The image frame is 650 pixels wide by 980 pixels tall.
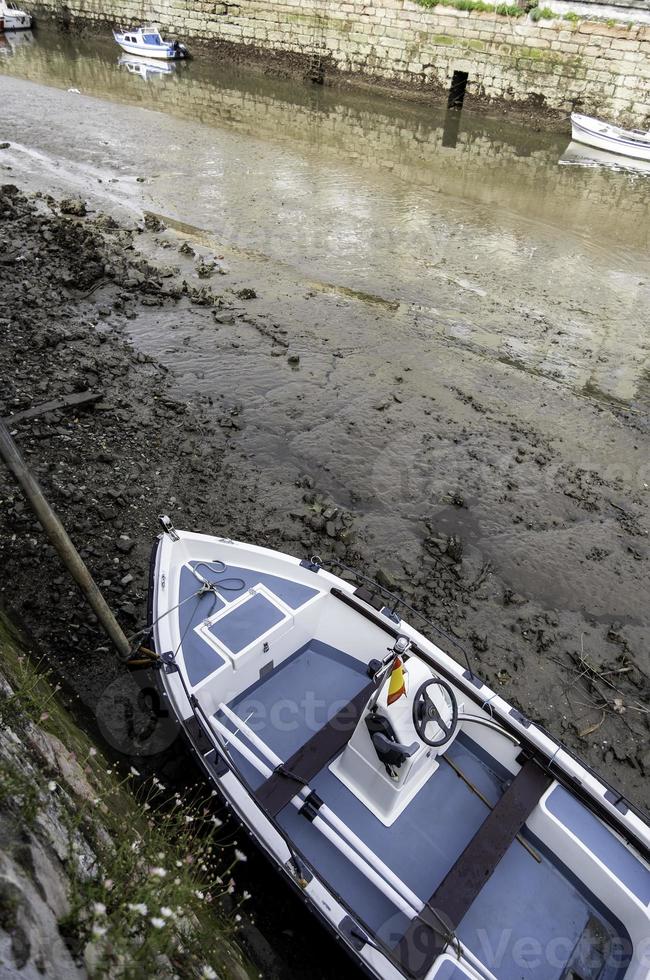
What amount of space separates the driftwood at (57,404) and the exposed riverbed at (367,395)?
0.17 meters

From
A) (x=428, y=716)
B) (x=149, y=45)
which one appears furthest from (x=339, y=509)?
(x=149, y=45)

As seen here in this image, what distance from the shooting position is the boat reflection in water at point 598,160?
21172mm

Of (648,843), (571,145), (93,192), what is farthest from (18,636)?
(571,145)

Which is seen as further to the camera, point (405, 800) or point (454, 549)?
point (454, 549)

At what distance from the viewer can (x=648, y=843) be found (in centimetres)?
411

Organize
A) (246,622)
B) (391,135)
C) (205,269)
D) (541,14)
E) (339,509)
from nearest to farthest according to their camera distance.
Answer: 1. (246,622)
2. (339,509)
3. (205,269)
4. (541,14)
5. (391,135)

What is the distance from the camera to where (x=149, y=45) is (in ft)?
103

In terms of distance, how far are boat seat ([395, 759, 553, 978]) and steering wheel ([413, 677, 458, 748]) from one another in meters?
0.66

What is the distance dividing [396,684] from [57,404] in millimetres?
6545

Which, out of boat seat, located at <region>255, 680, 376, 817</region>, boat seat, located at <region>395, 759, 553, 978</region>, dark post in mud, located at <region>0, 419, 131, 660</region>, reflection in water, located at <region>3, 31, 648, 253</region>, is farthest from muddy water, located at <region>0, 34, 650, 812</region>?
dark post in mud, located at <region>0, 419, 131, 660</region>

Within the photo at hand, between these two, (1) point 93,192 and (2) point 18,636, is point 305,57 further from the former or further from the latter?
(2) point 18,636

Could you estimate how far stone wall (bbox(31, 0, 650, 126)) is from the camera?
75.3ft

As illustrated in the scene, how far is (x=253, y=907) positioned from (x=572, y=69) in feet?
99.3

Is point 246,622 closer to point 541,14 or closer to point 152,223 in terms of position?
point 152,223
